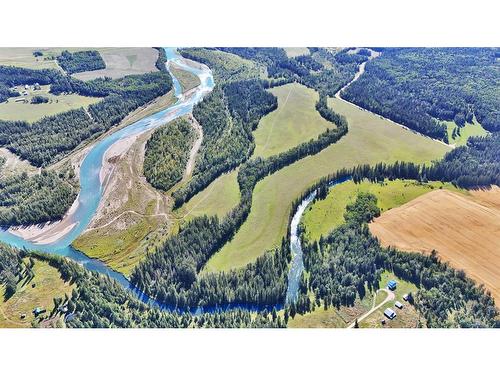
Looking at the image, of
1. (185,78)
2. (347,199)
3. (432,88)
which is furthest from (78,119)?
(432,88)

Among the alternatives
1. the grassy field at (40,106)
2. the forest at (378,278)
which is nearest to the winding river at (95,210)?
the forest at (378,278)

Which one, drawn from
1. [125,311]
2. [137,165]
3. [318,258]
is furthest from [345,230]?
[137,165]

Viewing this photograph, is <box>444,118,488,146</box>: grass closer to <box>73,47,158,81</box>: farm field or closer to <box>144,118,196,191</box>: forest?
<box>144,118,196,191</box>: forest

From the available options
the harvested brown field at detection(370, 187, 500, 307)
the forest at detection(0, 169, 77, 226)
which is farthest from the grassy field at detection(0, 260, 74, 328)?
the harvested brown field at detection(370, 187, 500, 307)

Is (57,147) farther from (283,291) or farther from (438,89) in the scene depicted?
(438,89)

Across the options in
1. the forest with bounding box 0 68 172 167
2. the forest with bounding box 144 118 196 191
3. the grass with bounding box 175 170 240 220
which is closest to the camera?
the grass with bounding box 175 170 240 220

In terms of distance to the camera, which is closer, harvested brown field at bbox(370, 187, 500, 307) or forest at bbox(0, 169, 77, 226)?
harvested brown field at bbox(370, 187, 500, 307)
